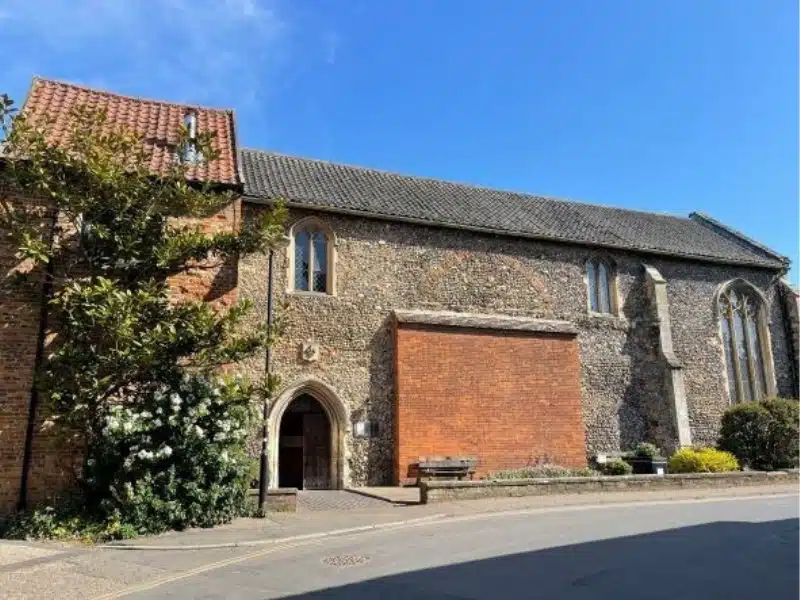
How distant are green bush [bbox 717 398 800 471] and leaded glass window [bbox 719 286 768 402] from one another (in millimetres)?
3384

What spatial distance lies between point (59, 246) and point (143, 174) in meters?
2.41

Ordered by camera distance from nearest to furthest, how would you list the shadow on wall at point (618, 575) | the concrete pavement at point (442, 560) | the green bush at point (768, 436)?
the shadow on wall at point (618, 575) < the concrete pavement at point (442, 560) < the green bush at point (768, 436)

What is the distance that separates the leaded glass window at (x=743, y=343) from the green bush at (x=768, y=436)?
11.1ft

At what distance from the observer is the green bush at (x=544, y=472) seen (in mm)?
19078

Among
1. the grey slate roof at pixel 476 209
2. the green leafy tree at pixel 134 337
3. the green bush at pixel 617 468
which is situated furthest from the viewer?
the grey slate roof at pixel 476 209

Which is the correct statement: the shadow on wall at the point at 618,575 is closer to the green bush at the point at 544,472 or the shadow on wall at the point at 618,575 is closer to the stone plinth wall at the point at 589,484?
the stone plinth wall at the point at 589,484

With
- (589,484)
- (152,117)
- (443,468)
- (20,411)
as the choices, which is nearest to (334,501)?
(443,468)

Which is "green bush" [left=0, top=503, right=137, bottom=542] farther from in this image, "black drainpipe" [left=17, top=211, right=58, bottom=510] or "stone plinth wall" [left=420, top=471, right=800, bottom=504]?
"stone plinth wall" [left=420, top=471, right=800, bottom=504]

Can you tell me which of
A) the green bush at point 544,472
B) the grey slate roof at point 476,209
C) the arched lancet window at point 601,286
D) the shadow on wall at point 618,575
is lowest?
the shadow on wall at point 618,575

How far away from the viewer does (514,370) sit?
20625 millimetres

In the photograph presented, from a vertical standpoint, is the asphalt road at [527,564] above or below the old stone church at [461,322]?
below

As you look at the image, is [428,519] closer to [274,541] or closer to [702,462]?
[274,541]

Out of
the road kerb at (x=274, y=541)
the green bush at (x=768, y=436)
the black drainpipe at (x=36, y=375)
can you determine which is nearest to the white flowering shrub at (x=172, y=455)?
the road kerb at (x=274, y=541)

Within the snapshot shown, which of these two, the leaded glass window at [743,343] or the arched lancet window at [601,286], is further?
the leaded glass window at [743,343]
